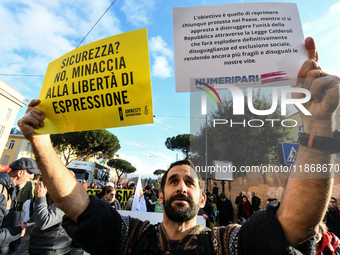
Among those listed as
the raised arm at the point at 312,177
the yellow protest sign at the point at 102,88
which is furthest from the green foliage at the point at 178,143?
the raised arm at the point at 312,177

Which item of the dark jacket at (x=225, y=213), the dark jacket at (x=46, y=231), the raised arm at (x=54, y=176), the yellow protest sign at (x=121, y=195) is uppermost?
the raised arm at (x=54, y=176)

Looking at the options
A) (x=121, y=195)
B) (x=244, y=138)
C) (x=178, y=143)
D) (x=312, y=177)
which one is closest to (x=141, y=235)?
(x=244, y=138)

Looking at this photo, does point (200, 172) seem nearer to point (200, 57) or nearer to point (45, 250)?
point (200, 57)

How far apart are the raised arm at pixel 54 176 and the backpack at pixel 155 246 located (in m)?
0.50

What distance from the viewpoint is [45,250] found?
267 cm

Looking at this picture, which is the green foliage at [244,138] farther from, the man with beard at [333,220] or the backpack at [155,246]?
the man with beard at [333,220]

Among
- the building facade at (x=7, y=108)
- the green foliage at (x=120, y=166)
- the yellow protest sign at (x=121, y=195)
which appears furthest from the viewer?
the green foliage at (x=120, y=166)

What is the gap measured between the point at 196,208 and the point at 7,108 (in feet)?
153

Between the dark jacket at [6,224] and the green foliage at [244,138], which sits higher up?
the green foliage at [244,138]

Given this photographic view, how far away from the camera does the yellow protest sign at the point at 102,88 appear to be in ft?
4.79

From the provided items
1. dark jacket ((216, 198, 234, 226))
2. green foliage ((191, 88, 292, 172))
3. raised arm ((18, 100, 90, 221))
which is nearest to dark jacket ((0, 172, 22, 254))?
raised arm ((18, 100, 90, 221))

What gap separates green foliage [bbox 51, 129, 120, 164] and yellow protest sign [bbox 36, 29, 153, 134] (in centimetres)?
3788

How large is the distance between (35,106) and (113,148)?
41885mm

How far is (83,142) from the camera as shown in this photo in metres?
37.2
